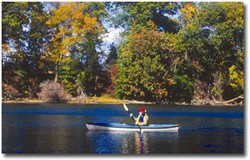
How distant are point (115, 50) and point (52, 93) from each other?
3.74 meters

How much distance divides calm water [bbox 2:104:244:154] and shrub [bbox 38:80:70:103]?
52cm

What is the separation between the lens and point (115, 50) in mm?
29406

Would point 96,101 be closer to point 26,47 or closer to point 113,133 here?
point 26,47

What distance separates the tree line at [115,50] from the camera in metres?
27.4

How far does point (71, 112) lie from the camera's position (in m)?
30.7

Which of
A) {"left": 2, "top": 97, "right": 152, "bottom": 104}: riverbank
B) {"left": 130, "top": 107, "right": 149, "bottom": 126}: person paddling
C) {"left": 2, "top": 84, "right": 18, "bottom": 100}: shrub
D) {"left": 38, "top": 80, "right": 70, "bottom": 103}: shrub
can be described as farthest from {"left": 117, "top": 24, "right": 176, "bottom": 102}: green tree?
{"left": 2, "top": 84, "right": 18, "bottom": 100}: shrub

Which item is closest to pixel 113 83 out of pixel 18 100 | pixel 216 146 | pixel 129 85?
pixel 129 85

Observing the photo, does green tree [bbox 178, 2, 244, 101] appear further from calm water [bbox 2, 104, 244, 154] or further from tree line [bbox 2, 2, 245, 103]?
Result: calm water [bbox 2, 104, 244, 154]

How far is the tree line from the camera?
2742 centimetres

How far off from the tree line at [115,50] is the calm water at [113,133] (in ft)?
2.85

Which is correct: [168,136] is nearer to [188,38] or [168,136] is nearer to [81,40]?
[81,40]

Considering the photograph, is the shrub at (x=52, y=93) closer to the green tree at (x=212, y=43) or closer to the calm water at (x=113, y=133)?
the calm water at (x=113, y=133)

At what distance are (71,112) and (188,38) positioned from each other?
24.5 feet

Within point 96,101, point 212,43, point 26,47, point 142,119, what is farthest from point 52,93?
point 212,43
